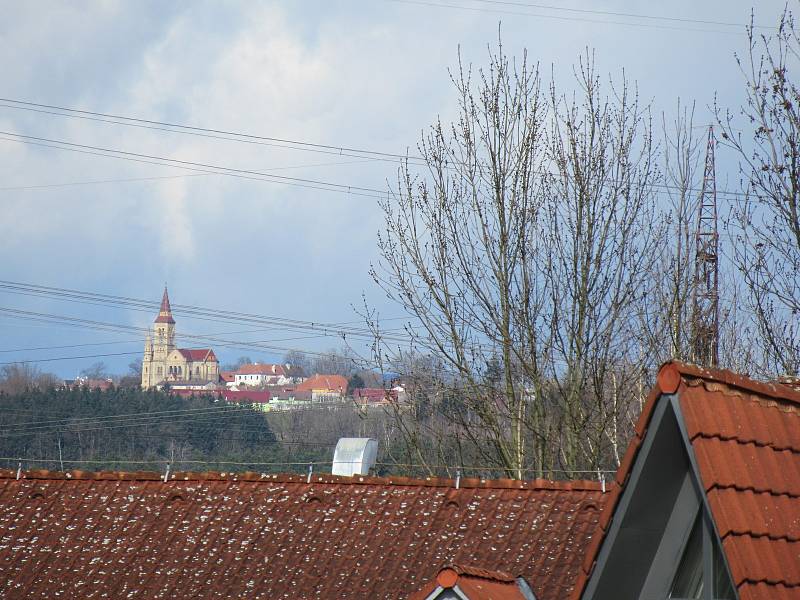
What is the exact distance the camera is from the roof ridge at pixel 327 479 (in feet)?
42.9

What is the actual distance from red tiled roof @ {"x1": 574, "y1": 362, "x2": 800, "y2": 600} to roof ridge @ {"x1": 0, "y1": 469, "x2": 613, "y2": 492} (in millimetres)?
7401

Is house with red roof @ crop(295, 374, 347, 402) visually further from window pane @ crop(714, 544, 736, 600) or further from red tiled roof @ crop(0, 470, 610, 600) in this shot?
window pane @ crop(714, 544, 736, 600)

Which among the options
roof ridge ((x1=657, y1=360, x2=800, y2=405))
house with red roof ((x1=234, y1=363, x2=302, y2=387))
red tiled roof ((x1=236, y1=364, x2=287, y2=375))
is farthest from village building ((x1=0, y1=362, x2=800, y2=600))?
red tiled roof ((x1=236, y1=364, x2=287, y2=375))

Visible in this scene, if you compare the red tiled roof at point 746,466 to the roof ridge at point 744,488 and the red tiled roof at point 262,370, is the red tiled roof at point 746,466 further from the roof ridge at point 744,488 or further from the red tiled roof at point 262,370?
the red tiled roof at point 262,370

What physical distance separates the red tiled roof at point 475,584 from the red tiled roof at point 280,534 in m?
2.43

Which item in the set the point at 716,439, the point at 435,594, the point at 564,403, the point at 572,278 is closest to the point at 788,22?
the point at 572,278

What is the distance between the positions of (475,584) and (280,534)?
535cm

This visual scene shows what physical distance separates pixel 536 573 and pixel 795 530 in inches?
263

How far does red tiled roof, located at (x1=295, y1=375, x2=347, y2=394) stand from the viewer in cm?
7524

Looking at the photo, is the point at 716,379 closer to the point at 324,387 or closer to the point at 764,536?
the point at 764,536

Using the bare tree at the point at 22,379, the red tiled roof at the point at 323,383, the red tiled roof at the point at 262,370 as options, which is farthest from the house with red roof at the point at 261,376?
the bare tree at the point at 22,379

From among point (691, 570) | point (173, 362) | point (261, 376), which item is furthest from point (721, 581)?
point (173, 362)

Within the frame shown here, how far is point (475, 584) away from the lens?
8227mm

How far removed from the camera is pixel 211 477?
14516mm
